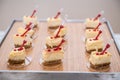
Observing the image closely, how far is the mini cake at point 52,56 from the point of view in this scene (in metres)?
1.98

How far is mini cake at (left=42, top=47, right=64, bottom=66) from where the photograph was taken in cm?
198

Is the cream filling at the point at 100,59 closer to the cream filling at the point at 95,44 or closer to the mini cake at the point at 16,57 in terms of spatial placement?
the cream filling at the point at 95,44

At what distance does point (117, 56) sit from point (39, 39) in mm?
666

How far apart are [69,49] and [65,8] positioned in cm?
124

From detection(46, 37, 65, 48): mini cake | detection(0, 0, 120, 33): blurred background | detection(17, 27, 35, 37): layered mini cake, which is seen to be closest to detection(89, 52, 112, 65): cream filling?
detection(46, 37, 65, 48): mini cake

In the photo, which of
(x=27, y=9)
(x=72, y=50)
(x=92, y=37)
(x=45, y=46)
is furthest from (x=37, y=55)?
(x=27, y=9)

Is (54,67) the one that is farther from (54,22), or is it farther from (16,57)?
(54,22)

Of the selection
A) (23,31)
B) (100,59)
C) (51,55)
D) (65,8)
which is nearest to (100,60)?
(100,59)

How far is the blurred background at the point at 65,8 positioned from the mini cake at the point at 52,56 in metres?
1.49

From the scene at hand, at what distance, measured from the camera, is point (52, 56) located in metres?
1.99

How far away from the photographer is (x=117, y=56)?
7.06 feet

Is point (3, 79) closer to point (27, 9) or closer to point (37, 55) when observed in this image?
point (37, 55)

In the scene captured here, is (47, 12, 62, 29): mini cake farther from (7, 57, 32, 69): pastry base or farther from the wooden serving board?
(7, 57, 32, 69): pastry base

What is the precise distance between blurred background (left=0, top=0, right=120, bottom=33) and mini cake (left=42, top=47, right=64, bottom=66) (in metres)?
1.49
